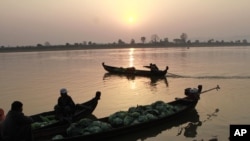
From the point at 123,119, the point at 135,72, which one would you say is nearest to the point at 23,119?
the point at 123,119

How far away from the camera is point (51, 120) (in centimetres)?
1367

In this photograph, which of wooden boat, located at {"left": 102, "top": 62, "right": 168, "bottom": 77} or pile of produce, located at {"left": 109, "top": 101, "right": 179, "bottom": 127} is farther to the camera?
wooden boat, located at {"left": 102, "top": 62, "right": 168, "bottom": 77}

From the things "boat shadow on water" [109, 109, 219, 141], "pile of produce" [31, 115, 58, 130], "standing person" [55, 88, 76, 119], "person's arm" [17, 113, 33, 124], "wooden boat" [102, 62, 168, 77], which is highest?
"person's arm" [17, 113, 33, 124]

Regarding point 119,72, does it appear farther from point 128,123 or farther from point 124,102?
point 128,123

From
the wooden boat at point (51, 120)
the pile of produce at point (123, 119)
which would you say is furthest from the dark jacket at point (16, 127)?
the wooden boat at point (51, 120)

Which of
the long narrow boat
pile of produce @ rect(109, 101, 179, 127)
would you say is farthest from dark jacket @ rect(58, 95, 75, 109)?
pile of produce @ rect(109, 101, 179, 127)

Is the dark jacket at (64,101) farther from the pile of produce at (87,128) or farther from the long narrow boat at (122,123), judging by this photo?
the pile of produce at (87,128)

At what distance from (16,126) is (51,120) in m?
4.54

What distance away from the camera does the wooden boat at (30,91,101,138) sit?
11.7 metres

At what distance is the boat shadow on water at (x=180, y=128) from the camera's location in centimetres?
1300

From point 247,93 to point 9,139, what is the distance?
17094 millimetres

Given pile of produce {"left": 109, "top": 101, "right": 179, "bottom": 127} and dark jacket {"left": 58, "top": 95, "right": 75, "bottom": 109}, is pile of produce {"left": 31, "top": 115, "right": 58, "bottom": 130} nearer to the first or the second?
dark jacket {"left": 58, "top": 95, "right": 75, "bottom": 109}

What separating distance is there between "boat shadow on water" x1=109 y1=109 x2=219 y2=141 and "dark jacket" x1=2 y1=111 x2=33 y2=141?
3726 mm

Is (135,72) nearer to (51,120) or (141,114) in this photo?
(141,114)
